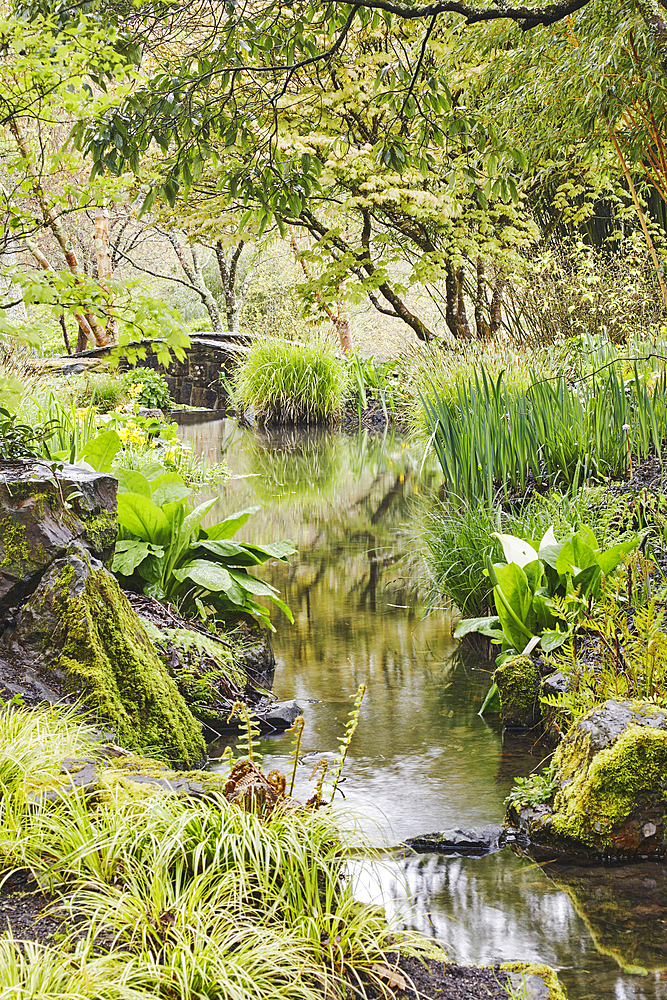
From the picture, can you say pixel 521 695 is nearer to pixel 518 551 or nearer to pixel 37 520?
pixel 518 551

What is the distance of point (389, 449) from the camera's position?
1193 cm

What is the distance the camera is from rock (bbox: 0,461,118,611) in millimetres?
3049

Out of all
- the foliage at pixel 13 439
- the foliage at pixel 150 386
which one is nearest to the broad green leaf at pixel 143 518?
the foliage at pixel 13 439

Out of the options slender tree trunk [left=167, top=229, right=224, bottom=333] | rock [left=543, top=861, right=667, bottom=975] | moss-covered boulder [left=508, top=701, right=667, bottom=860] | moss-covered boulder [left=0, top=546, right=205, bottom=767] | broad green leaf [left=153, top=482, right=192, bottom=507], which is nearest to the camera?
rock [left=543, top=861, right=667, bottom=975]

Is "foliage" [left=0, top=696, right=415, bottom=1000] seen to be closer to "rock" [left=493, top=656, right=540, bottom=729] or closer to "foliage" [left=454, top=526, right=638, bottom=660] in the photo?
"rock" [left=493, top=656, right=540, bottom=729]

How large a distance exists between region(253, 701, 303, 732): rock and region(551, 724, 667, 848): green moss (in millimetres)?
1316

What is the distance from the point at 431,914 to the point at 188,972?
2.89 ft

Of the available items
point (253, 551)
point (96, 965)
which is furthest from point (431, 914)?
point (253, 551)

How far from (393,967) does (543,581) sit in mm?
2297

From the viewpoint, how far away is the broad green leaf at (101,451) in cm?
438

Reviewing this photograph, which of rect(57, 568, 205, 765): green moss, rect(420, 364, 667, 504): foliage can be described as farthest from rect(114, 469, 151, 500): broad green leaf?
rect(420, 364, 667, 504): foliage

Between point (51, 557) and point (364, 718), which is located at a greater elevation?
point (51, 557)

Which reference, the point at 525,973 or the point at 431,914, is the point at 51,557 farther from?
the point at 525,973

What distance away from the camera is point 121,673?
313cm
